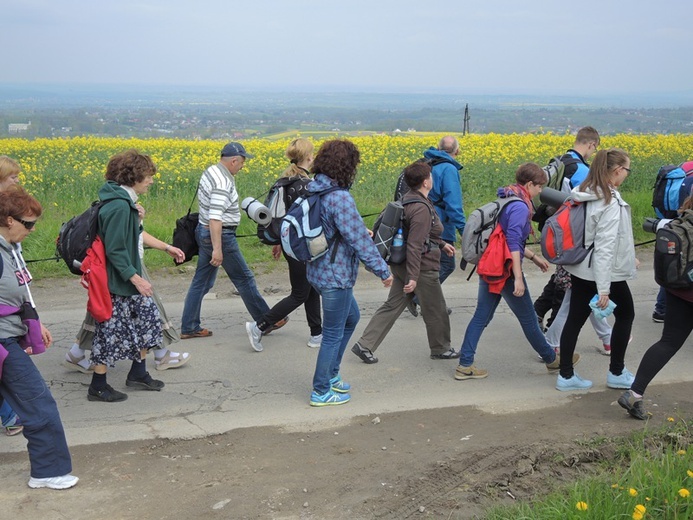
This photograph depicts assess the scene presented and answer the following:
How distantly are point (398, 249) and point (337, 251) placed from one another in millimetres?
1147

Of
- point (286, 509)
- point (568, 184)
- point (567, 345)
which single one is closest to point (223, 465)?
point (286, 509)

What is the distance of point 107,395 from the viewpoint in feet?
20.2

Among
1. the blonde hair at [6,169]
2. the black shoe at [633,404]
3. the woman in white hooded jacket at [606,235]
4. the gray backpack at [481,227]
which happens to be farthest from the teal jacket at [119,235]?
the black shoe at [633,404]

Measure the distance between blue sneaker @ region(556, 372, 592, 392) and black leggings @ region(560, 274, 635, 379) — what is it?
0.03 metres

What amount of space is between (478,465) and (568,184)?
329 centimetres

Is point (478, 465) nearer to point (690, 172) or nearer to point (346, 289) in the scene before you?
point (346, 289)

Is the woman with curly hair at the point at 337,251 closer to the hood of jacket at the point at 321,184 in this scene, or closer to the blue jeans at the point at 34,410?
the hood of jacket at the point at 321,184

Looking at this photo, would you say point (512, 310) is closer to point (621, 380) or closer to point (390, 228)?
point (621, 380)

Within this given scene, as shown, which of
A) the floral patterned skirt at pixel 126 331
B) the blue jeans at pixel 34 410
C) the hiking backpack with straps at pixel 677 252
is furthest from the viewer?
the floral patterned skirt at pixel 126 331

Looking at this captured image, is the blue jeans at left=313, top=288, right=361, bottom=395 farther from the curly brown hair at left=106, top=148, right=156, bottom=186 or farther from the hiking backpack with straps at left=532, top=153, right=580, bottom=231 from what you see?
the hiking backpack with straps at left=532, top=153, right=580, bottom=231

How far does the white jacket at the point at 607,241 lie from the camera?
5.80 metres

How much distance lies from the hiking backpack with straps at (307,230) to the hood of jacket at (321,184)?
0.02 m

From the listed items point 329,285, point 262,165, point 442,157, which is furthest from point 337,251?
point 262,165

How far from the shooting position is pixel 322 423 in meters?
5.77
